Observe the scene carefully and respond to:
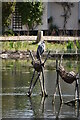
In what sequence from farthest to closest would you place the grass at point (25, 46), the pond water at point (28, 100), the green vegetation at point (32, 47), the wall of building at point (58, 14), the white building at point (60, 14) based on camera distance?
the wall of building at point (58, 14), the white building at point (60, 14), the grass at point (25, 46), the green vegetation at point (32, 47), the pond water at point (28, 100)

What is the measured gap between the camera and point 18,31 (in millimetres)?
45625

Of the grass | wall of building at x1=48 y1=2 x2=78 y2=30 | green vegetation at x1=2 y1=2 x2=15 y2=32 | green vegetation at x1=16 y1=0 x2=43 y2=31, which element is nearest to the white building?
wall of building at x1=48 y1=2 x2=78 y2=30

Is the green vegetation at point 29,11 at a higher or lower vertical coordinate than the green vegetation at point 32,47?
higher

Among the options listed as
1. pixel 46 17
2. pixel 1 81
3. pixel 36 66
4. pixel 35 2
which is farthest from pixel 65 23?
pixel 36 66

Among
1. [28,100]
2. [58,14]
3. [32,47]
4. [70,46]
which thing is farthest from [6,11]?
[28,100]

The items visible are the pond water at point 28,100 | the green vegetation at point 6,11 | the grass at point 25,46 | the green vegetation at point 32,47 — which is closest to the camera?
the pond water at point 28,100

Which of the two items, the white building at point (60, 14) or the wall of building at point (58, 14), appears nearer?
the white building at point (60, 14)

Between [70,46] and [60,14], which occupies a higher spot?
[60,14]

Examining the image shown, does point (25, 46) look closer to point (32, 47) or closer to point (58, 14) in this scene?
point (32, 47)

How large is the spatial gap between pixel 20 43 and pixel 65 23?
58.3 ft

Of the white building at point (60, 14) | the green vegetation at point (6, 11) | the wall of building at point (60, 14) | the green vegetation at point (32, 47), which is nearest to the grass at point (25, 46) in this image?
the green vegetation at point (32, 47)

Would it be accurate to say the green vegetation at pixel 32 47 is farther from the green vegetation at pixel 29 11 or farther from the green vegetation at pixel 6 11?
the green vegetation at pixel 29 11

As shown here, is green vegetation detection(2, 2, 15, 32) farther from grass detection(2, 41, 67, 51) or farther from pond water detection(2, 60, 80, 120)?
pond water detection(2, 60, 80, 120)

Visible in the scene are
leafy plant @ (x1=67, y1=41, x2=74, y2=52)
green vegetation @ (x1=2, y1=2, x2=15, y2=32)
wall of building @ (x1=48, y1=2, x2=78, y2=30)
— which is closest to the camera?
leafy plant @ (x1=67, y1=41, x2=74, y2=52)
